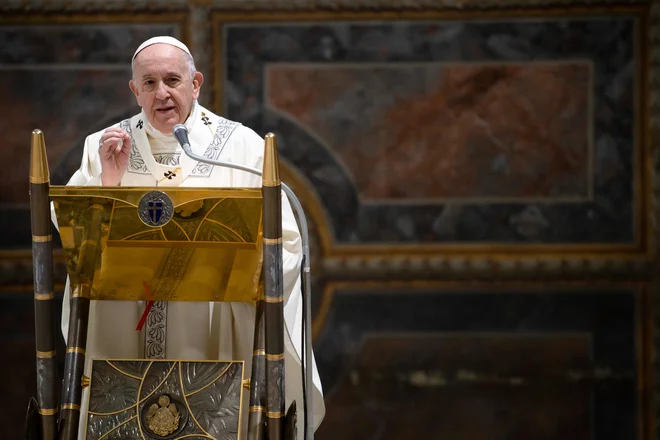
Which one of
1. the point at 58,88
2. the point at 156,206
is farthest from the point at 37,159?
the point at 58,88

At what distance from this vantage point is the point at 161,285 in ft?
8.21

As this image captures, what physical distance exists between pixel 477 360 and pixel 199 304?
215cm

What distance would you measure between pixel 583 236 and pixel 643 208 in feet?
1.07

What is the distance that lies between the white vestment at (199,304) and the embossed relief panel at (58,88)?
1.67m

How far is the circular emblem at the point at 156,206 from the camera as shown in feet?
7.95

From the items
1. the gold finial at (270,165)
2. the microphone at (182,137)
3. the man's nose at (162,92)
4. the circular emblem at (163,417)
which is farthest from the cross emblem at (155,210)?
the man's nose at (162,92)

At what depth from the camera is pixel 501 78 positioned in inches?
184

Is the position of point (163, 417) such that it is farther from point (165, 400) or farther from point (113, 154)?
point (113, 154)

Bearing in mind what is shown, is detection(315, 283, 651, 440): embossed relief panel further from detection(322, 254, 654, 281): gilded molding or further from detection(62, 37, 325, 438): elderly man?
detection(62, 37, 325, 438): elderly man

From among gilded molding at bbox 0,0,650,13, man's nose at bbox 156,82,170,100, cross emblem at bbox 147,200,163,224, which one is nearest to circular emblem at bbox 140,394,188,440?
Result: cross emblem at bbox 147,200,163,224

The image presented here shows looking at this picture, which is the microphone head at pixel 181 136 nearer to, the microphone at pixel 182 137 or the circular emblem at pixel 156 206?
the microphone at pixel 182 137

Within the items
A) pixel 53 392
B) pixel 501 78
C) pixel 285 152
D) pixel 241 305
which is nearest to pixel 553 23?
pixel 501 78

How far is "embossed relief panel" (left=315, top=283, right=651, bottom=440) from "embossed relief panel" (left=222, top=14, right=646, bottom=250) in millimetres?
292

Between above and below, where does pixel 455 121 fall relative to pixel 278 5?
below
